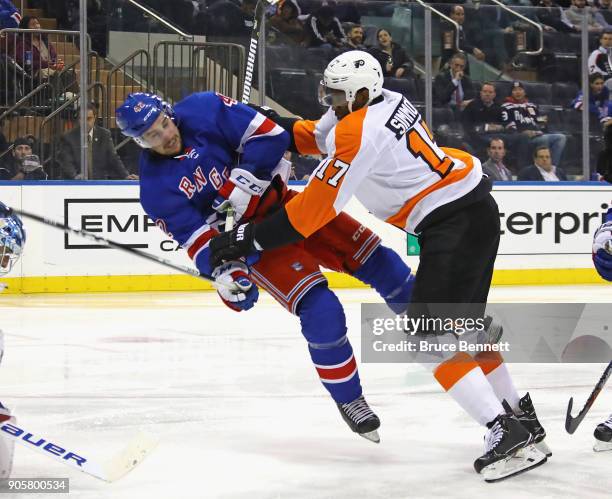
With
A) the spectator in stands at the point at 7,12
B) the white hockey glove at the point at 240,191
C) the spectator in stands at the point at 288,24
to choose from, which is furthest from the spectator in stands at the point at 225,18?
the white hockey glove at the point at 240,191

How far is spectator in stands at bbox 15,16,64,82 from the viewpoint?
7621mm

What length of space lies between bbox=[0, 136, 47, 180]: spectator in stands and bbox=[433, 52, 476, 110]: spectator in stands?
9.50ft

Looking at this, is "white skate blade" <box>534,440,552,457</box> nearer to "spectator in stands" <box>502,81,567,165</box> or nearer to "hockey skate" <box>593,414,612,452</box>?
"hockey skate" <box>593,414,612,452</box>

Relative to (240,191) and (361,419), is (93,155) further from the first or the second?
(361,419)

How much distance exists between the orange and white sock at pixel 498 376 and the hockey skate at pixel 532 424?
3 centimetres

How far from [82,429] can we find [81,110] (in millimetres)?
4426

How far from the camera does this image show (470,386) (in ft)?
9.64

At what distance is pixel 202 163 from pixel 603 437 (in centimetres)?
140

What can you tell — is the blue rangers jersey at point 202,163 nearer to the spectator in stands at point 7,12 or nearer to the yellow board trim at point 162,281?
the spectator in stands at point 7,12

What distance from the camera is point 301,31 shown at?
26.9ft

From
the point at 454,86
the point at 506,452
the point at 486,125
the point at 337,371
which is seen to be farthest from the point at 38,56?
the point at 506,452

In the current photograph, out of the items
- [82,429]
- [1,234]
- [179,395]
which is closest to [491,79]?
[179,395]

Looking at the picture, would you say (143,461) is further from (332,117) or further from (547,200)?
(547,200)

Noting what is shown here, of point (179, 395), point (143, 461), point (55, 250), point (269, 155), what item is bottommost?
point (55, 250)
